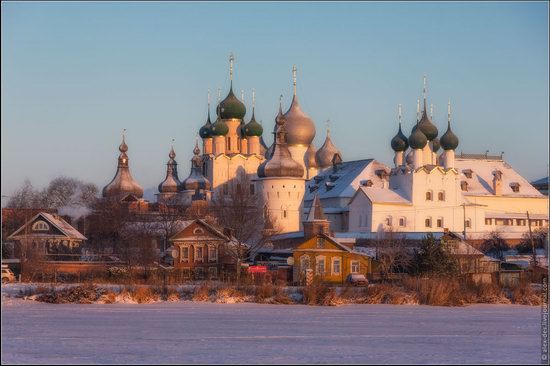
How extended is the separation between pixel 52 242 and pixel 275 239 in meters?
16.8

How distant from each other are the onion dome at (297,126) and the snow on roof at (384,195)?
10.4 m

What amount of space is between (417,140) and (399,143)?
10.7 ft

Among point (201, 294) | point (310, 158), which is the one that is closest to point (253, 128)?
point (310, 158)

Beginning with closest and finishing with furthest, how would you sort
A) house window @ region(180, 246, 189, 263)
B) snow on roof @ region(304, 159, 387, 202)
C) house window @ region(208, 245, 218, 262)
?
house window @ region(208, 245, 218, 262), house window @ region(180, 246, 189, 263), snow on roof @ region(304, 159, 387, 202)

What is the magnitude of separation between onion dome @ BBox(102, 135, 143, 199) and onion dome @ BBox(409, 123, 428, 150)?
2409 cm

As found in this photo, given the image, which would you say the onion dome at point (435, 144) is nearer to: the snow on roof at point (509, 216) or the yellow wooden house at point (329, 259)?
the snow on roof at point (509, 216)

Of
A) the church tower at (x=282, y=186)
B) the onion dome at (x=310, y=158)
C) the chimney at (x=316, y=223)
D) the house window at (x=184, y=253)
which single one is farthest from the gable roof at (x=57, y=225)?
the onion dome at (x=310, y=158)

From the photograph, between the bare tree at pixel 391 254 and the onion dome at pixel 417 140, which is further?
the onion dome at pixel 417 140

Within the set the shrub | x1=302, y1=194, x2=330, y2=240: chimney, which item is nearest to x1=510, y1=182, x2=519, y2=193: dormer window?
x1=302, y1=194, x2=330, y2=240: chimney

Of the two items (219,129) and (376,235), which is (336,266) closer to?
(376,235)

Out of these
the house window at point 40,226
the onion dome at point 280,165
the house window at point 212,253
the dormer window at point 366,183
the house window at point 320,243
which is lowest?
the house window at point 212,253

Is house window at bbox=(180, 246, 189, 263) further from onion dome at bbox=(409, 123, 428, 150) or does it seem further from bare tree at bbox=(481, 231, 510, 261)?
onion dome at bbox=(409, 123, 428, 150)

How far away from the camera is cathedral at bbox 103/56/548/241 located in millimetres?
76688

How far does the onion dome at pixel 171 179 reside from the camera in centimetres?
8875
